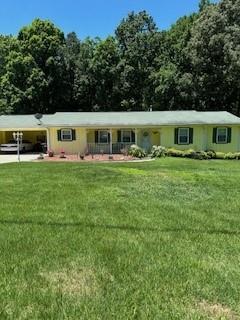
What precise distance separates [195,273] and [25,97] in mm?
40767

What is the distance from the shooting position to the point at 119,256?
597 cm

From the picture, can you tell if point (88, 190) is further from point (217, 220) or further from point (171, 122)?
point (171, 122)

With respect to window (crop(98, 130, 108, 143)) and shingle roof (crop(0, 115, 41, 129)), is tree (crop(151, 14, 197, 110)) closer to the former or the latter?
window (crop(98, 130, 108, 143))

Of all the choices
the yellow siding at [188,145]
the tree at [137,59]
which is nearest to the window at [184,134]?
the yellow siding at [188,145]

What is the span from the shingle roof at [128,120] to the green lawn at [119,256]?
19486 mm

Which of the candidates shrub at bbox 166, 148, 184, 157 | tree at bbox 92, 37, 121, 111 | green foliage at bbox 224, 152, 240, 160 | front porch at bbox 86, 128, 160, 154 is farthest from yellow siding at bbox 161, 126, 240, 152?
tree at bbox 92, 37, 121, 111

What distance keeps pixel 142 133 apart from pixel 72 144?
490 cm

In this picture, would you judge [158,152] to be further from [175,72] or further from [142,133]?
[175,72]

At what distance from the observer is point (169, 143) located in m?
31.0

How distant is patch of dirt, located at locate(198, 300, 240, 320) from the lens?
13.6ft

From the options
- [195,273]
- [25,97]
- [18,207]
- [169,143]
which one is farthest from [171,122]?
[195,273]

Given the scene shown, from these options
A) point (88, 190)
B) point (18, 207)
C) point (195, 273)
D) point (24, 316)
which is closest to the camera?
point (24, 316)

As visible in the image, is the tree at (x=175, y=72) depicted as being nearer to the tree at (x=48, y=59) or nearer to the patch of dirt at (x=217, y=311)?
the tree at (x=48, y=59)

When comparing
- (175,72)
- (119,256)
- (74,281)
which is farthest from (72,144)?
(74,281)
